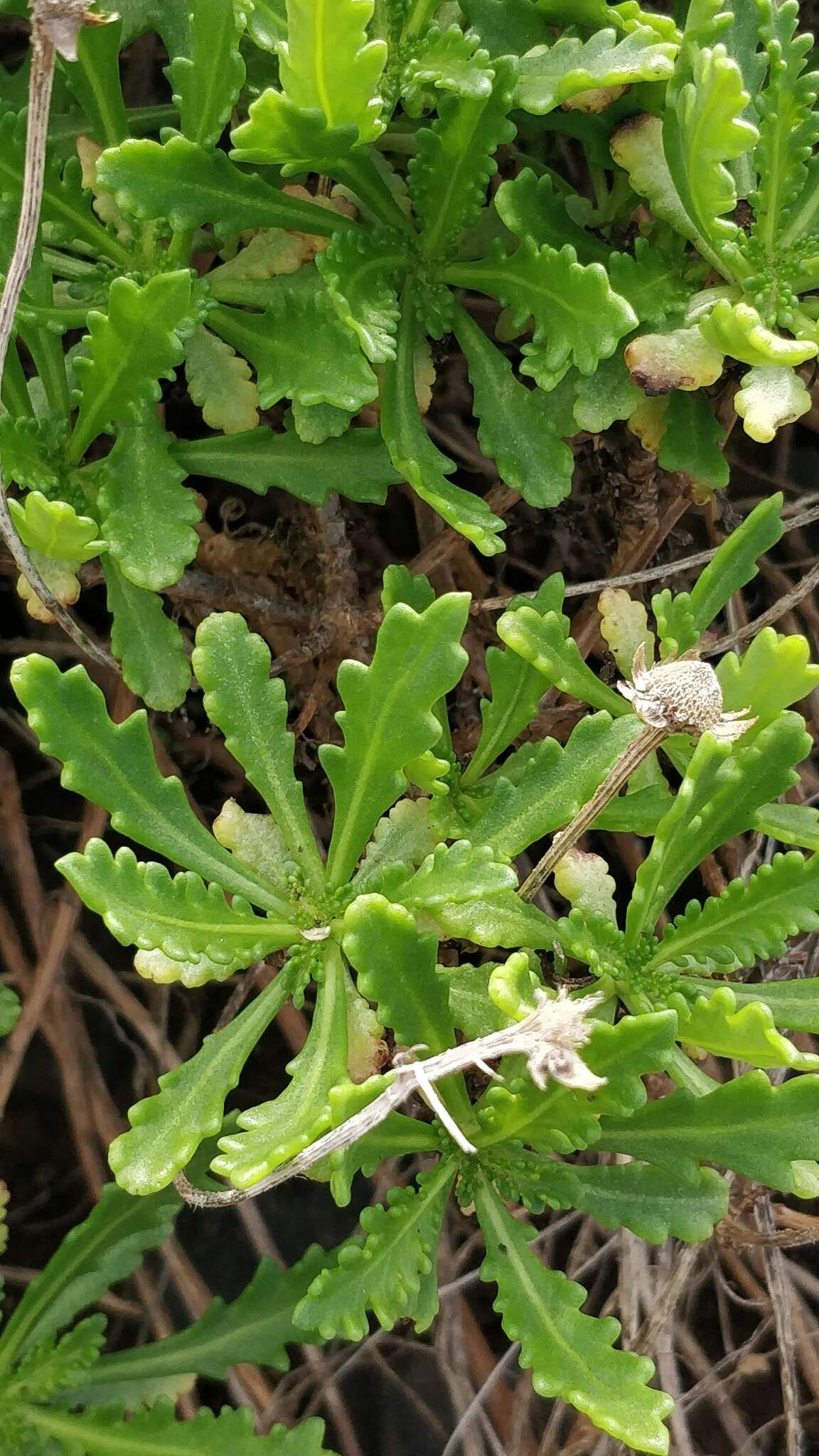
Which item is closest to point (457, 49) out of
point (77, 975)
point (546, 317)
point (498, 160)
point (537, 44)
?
point (537, 44)

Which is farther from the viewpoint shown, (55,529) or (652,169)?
(652,169)

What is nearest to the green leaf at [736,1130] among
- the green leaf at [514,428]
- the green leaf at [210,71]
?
the green leaf at [514,428]

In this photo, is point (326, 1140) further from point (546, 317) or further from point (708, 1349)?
point (708, 1349)

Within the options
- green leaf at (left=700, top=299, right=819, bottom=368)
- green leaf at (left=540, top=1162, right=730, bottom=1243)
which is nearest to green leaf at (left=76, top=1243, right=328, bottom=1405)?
green leaf at (left=540, top=1162, right=730, bottom=1243)

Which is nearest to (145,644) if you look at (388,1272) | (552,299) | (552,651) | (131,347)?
(131,347)

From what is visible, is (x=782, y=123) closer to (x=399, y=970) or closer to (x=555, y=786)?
(x=555, y=786)

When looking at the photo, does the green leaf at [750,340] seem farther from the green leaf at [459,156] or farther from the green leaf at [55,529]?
the green leaf at [55,529]
